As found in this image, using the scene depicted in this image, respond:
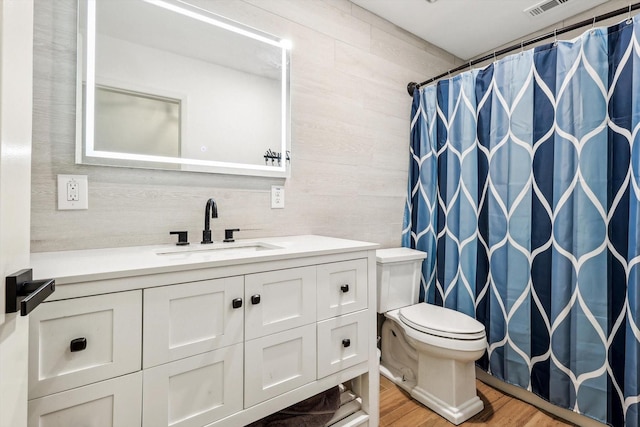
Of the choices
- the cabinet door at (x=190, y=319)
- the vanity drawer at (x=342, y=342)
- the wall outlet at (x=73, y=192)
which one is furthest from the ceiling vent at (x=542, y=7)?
the wall outlet at (x=73, y=192)

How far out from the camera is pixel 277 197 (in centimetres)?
166

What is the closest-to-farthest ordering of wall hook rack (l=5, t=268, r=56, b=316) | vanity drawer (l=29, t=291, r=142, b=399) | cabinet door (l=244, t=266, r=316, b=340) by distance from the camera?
1. wall hook rack (l=5, t=268, r=56, b=316)
2. vanity drawer (l=29, t=291, r=142, b=399)
3. cabinet door (l=244, t=266, r=316, b=340)

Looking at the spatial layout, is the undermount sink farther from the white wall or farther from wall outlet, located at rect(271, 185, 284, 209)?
wall outlet, located at rect(271, 185, 284, 209)

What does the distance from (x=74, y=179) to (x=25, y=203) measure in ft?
2.31

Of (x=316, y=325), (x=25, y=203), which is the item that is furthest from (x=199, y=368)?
(x=25, y=203)

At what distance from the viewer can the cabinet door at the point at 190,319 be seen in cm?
88

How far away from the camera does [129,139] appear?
1.26m

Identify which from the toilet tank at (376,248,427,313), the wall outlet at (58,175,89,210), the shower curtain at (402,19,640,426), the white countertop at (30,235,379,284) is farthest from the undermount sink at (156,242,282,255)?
the shower curtain at (402,19,640,426)

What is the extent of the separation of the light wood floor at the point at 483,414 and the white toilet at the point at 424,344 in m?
0.04

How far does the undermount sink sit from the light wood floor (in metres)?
1.11

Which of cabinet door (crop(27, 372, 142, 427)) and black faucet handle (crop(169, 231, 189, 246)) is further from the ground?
black faucet handle (crop(169, 231, 189, 246))

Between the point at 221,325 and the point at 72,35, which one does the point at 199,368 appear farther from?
the point at 72,35

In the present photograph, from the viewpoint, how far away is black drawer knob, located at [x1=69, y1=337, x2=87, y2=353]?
0.77m

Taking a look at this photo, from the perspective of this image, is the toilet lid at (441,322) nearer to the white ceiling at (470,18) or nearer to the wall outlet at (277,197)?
the wall outlet at (277,197)
